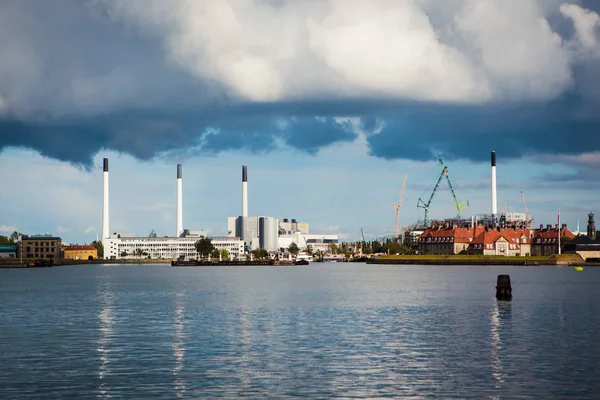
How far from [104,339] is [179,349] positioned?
7.62 meters

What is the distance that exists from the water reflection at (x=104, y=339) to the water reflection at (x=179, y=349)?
2.71 m

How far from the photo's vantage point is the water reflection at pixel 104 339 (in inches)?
1380

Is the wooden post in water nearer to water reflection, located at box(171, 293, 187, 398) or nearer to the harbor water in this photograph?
the harbor water

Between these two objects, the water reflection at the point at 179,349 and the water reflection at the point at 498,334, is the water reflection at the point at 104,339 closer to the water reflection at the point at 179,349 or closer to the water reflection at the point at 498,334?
the water reflection at the point at 179,349

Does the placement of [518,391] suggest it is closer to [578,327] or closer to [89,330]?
[578,327]

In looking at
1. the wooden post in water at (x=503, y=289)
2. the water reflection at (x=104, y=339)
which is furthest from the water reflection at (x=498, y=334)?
the water reflection at (x=104, y=339)

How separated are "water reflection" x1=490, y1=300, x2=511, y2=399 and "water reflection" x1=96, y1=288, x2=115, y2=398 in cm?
1525

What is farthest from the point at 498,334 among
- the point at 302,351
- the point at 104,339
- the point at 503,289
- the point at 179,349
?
the point at 503,289

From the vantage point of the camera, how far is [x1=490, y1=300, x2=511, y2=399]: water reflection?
3671 cm

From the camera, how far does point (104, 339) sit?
51.3 meters

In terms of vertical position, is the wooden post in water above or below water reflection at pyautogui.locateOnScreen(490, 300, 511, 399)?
above

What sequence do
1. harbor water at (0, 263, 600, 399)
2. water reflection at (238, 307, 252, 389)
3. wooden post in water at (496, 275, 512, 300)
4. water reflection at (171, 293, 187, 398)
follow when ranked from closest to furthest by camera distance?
harbor water at (0, 263, 600, 399), water reflection at (171, 293, 187, 398), water reflection at (238, 307, 252, 389), wooden post in water at (496, 275, 512, 300)

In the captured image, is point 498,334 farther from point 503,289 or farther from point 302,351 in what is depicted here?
point 503,289

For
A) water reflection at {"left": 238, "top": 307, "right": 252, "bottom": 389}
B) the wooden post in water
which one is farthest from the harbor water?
the wooden post in water
